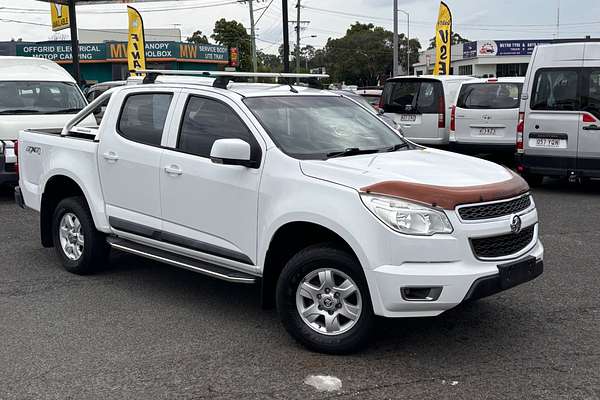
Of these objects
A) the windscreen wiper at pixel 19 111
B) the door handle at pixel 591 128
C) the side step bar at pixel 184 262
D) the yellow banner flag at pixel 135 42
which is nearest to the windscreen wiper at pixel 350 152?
the side step bar at pixel 184 262

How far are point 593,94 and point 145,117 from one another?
24.8 ft

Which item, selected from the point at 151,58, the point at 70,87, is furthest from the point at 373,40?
the point at 70,87

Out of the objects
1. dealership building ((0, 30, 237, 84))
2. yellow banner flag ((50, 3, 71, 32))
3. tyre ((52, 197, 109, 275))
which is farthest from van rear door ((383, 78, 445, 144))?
dealership building ((0, 30, 237, 84))

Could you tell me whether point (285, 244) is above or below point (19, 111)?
below

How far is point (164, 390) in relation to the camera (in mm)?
4184

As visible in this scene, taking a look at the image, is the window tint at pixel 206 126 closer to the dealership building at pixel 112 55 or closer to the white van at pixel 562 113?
the white van at pixel 562 113

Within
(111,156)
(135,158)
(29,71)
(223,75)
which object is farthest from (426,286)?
(29,71)

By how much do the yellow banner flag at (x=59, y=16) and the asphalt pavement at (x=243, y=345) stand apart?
678 inches

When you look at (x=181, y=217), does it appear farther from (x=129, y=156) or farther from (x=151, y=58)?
(x=151, y=58)

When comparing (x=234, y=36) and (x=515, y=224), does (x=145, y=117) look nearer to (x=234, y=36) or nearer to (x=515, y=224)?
(x=515, y=224)

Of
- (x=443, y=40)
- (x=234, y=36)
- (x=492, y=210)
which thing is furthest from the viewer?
(x=234, y=36)

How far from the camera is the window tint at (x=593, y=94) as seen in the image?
427 inches

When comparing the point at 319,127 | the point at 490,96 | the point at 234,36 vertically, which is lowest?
the point at 319,127

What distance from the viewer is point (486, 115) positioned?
1397 cm
